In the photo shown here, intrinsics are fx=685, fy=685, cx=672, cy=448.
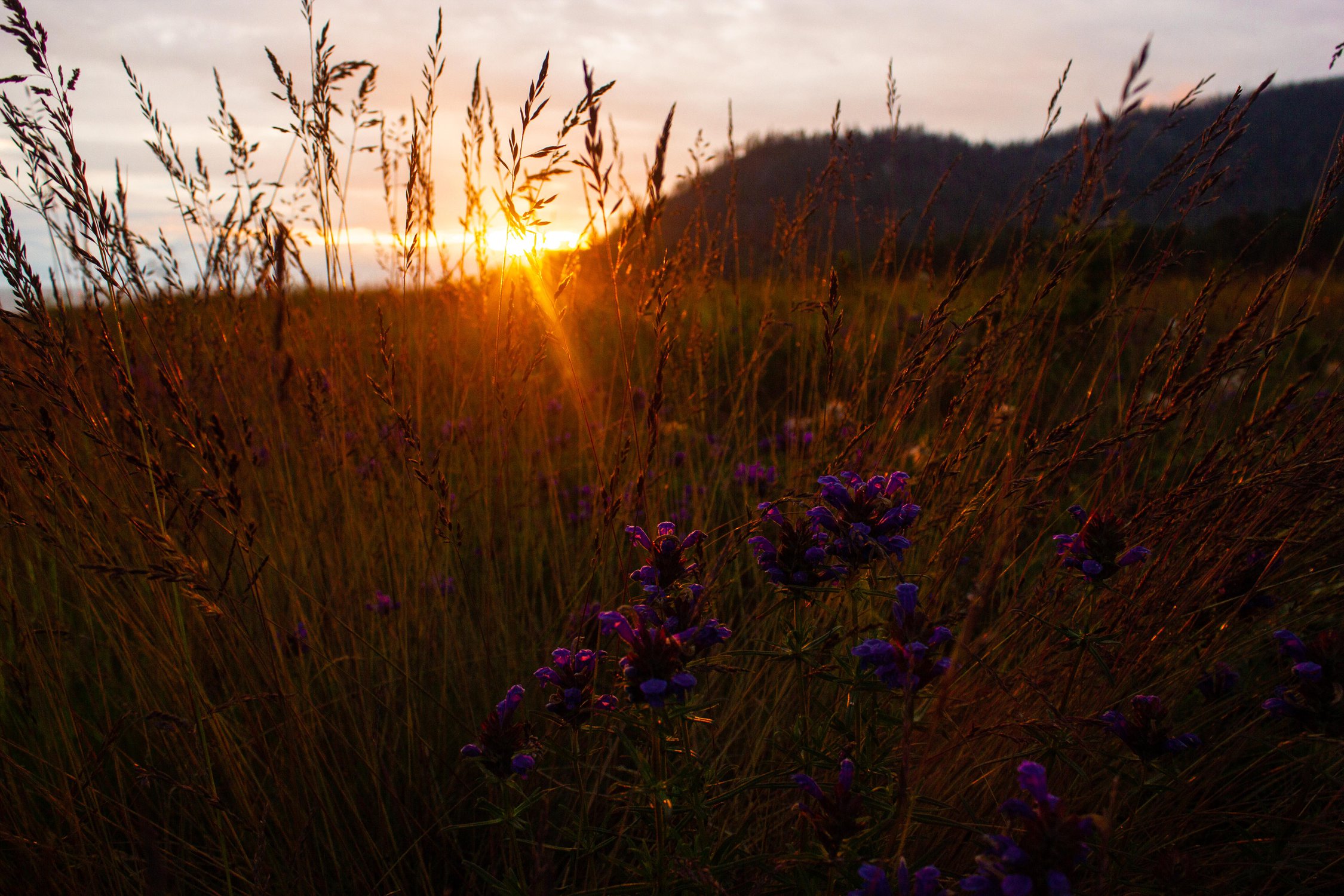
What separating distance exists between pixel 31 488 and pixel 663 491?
1627mm

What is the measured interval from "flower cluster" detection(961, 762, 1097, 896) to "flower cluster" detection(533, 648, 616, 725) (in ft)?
1.89

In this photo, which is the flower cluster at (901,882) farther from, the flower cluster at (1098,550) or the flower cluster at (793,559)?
the flower cluster at (1098,550)

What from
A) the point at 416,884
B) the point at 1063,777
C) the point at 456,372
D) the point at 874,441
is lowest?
the point at 416,884

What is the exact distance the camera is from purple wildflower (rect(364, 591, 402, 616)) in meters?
1.91

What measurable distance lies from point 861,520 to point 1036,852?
54 cm

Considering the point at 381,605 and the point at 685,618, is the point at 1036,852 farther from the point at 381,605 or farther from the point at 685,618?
the point at 381,605

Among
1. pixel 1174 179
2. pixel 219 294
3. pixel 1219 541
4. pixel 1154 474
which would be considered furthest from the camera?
pixel 1154 474

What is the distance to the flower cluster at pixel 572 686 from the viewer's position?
3.65 ft

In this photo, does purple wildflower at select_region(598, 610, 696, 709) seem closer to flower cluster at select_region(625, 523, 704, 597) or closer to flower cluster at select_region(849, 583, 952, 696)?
flower cluster at select_region(625, 523, 704, 597)

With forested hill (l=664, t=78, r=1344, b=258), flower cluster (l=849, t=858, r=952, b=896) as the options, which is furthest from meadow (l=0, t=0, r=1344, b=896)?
forested hill (l=664, t=78, r=1344, b=258)

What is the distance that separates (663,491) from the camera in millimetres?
2291

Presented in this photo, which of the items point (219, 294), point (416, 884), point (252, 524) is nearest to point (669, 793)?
point (416, 884)

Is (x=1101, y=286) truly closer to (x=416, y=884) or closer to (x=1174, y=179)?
(x=1174, y=179)

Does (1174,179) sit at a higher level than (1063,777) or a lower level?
higher
